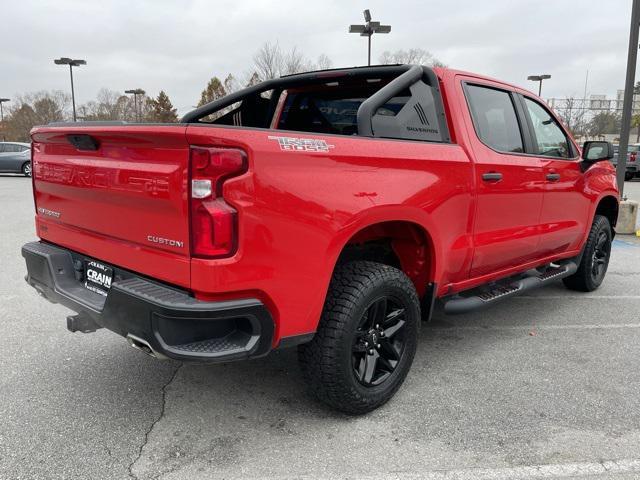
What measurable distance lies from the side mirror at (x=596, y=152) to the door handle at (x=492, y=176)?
156 cm

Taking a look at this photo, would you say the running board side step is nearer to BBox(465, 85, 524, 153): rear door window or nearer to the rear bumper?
BBox(465, 85, 524, 153): rear door window

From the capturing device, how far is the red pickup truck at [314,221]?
2.20m

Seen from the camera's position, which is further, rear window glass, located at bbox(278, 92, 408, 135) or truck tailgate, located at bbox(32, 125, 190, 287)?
rear window glass, located at bbox(278, 92, 408, 135)

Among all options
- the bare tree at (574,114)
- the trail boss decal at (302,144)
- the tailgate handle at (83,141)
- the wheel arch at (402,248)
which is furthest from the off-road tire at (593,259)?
the bare tree at (574,114)

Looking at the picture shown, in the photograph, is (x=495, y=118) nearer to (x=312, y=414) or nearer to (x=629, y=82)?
(x=312, y=414)

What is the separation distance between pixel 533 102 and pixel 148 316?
3.51 metres

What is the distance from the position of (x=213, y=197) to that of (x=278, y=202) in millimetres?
282

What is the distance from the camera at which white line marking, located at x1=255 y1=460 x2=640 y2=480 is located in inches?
94.7

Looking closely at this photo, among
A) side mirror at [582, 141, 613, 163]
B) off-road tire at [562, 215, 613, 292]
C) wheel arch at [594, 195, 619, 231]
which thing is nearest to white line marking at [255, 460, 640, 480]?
side mirror at [582, 141, 613, 163]

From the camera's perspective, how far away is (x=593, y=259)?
5367 mm

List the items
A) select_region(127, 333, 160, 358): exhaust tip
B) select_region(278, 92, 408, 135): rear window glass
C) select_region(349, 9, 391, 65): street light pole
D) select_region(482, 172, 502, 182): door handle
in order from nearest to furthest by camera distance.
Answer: select_region(127, 333, 160, 358): exhaust tip, select_region(482, 172, 502, 182): door handle, select_region(278, 92, 408, 135): rear window glass, select_region(349, 9, 391, 65): street light pole

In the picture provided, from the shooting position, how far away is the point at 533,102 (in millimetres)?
4297

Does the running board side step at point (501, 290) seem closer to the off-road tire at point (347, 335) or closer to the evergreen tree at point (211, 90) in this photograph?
the off-road tire at point (347, 335)

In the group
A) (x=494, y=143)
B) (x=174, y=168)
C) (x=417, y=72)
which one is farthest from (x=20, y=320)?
(x=494, y=143)
